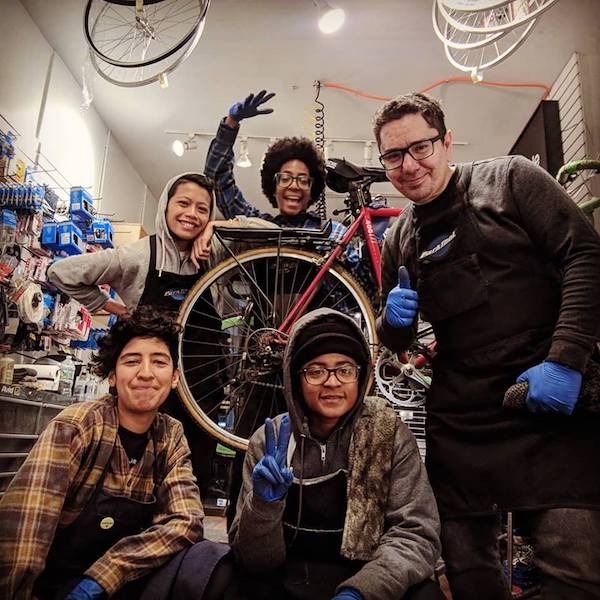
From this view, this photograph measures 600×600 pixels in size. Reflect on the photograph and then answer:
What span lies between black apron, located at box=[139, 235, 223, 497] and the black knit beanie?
25.6 inches

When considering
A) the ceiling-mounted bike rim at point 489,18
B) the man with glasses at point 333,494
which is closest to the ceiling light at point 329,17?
the ceiling-mounted bike rim at point 489,18

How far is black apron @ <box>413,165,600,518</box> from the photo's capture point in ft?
3.92

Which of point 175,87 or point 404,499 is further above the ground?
point 175,87

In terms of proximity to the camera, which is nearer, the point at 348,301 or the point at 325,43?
the point at 348,301

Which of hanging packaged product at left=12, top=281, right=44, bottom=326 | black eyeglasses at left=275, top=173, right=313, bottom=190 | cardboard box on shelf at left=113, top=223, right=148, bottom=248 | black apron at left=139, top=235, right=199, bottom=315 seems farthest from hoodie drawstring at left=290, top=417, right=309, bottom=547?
cardboard box on shelf at left=113, top=223, right=148, bottom=248

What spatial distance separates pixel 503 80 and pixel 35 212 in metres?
4.04

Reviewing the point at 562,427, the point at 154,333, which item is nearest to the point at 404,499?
the point at 562,427

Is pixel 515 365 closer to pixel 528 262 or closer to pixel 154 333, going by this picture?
pixel 528 262

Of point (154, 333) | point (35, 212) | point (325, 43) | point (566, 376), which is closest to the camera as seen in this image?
point (566, 376)

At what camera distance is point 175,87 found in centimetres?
446

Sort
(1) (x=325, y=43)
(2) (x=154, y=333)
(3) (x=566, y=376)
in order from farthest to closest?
(1) (x=325, y=43) → (2) (x=154, y=333) → (3) (x=566, y=376)

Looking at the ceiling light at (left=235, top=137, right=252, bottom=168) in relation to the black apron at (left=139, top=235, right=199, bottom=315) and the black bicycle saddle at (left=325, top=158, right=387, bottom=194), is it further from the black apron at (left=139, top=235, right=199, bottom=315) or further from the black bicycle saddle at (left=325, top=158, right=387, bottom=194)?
the black apron at (left=139, top=235, right=199, bottom=315)

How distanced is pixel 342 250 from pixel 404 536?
4.09 feet

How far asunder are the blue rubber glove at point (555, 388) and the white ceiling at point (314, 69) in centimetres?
332
